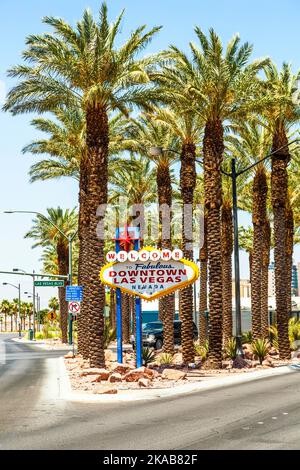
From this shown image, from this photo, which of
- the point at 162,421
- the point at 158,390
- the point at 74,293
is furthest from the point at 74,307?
the point at 162,421


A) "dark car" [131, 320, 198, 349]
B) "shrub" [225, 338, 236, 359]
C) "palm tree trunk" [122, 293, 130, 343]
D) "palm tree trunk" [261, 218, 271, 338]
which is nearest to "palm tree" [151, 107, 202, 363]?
"shrub" [225, 338, 236, 359]

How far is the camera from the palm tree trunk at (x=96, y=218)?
29391mm

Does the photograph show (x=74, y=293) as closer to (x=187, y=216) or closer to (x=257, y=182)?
(x=187, y=216)

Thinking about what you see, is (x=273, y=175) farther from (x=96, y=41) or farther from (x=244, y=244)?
(x=244, y=244)

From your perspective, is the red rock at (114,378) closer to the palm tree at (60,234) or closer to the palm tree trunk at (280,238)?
the palm tree trunk at (280,238)

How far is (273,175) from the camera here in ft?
123

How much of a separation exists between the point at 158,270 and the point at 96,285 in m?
2.70

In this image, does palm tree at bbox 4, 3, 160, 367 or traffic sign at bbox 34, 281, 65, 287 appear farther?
traffic sign at bbox 34, 281, 65, 287

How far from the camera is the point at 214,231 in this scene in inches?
1228

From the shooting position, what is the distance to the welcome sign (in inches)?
1142

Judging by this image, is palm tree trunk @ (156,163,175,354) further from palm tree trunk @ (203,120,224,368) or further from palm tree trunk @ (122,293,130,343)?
palm tree trunk @ (122,293,130,343)

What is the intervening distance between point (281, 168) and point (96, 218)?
12.2 metres

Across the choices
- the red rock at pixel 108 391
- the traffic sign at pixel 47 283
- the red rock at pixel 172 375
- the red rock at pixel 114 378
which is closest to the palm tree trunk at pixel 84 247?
the red rock at pixel 172 375
